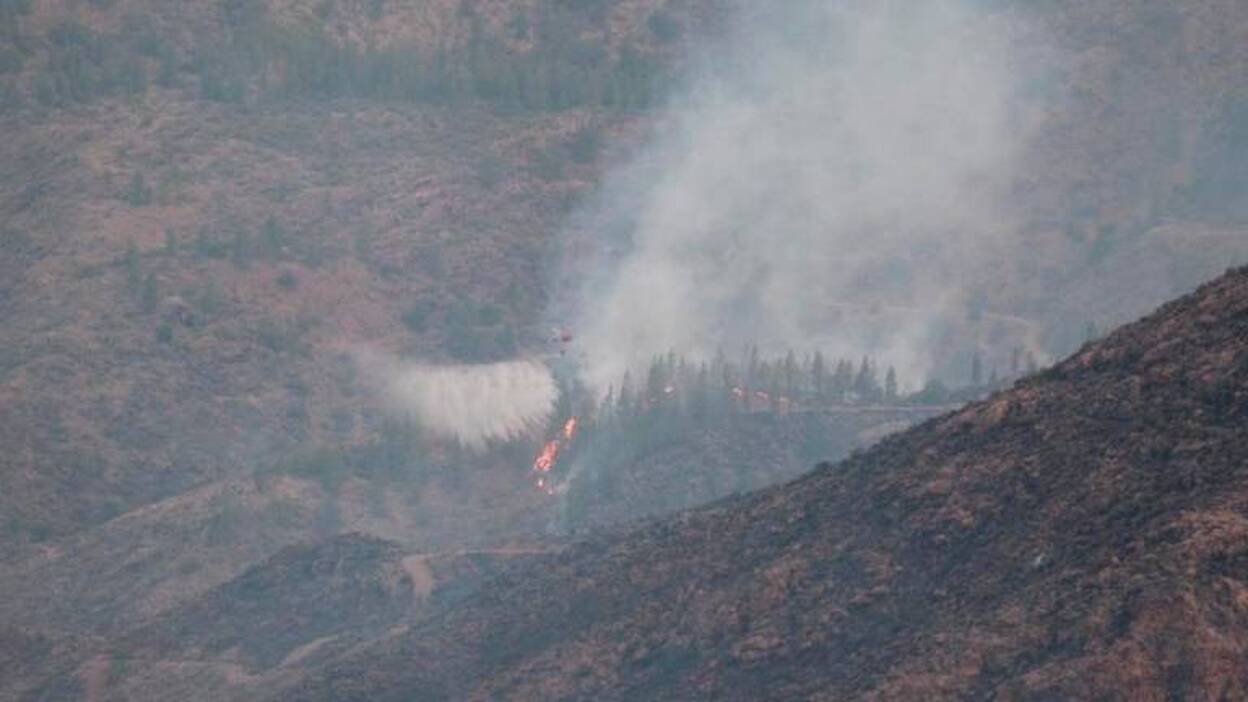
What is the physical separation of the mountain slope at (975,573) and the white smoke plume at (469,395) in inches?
1915

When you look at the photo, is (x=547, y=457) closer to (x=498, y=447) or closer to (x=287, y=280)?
(x=498, y=447)

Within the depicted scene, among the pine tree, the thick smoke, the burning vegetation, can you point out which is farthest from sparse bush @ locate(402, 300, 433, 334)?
the pine tree

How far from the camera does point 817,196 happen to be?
16350cm

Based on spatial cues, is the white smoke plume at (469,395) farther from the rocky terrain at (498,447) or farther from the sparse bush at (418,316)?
the sparse bush at (418,316)

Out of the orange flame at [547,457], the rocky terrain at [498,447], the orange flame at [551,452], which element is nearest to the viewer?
the rocky terrain at [498,447]

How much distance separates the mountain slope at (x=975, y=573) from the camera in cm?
4688

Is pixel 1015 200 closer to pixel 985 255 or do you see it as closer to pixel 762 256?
pixel 985 255

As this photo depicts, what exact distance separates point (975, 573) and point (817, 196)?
11109 centimetres

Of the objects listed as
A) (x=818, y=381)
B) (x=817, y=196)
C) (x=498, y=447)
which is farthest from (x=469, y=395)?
(x=817, y=196)

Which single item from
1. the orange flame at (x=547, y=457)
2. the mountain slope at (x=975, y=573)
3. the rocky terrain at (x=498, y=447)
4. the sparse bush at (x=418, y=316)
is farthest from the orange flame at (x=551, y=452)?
the mountain slope at (x=975, y=573)

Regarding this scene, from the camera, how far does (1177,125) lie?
17088cm

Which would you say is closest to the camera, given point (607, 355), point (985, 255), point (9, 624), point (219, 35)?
point (9, 624)

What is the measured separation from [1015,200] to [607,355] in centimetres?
4256

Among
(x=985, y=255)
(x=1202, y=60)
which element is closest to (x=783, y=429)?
(x=985, y=255)
